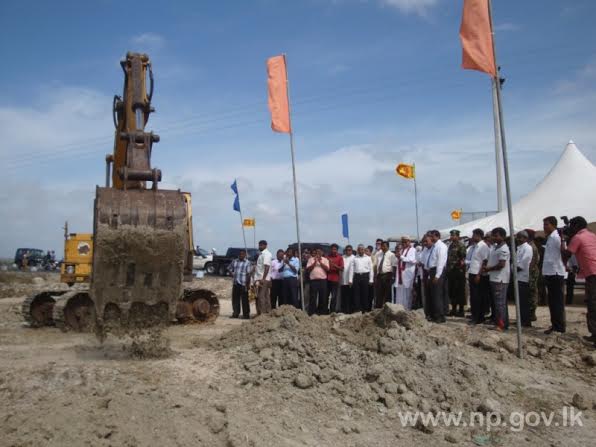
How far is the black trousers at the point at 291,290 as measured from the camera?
1244 centimetres

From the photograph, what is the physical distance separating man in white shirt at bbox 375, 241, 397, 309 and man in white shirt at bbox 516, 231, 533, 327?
296 centimetres

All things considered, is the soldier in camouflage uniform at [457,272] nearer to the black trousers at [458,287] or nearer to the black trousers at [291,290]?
the black trousers at [458,287]

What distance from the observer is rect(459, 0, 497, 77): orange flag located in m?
7.24

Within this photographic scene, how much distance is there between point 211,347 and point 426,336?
288 cm

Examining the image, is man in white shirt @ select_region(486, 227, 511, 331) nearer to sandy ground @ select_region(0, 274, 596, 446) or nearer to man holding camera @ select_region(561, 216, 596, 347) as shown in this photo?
sandy ground @ select_region(0, 274, 596, 446)

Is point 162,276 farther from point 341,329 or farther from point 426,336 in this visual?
point 426,336

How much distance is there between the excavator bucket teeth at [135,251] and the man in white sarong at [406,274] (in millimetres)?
5210

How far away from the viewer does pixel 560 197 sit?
16797 millimetres

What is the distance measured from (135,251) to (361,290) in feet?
21.7

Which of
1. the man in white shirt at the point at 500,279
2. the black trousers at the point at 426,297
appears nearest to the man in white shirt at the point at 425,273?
the black trousers at the point at 426,297

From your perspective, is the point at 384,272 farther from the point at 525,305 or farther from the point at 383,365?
the point at 383,365

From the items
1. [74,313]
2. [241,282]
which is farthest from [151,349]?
[241,282]

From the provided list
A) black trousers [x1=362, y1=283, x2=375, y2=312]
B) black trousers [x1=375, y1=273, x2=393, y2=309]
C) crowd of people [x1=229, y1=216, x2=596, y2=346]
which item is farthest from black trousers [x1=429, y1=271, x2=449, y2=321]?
black trousers [x1=362, y1=283, x2=375, y2=312]

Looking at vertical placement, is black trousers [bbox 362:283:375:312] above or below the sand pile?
above
